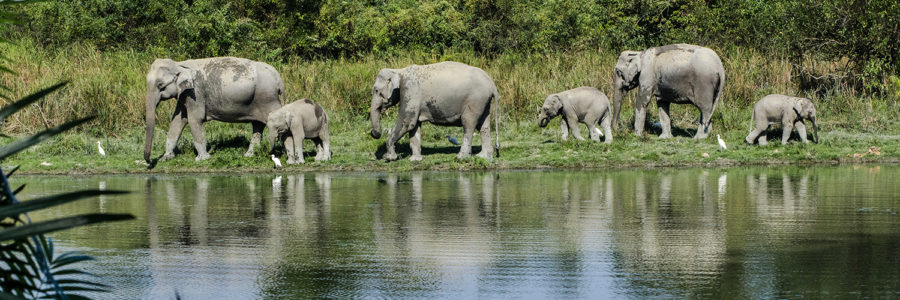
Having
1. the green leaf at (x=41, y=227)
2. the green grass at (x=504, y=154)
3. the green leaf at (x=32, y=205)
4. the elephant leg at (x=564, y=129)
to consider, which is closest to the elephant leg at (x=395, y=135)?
the green grass at (x=504, y=154)

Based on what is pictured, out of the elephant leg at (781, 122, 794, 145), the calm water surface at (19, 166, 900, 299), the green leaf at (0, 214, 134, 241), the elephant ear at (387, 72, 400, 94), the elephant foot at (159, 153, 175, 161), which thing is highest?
the elephant ear at (387, 72, 400, 94)

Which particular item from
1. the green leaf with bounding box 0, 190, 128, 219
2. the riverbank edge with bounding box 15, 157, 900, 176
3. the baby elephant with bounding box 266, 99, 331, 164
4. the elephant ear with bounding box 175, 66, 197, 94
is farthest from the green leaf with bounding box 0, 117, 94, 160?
the elephant ear with bounding box 175, 66, 197, 94

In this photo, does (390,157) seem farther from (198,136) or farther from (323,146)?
(198,136)

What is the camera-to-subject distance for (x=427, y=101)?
1780 centimetres

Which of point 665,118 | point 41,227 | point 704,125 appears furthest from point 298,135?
point 41,227

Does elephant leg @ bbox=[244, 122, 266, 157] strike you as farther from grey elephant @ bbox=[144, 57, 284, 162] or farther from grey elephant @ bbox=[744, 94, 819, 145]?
grey elephant @ bbox=[744, 94, 819, 145]

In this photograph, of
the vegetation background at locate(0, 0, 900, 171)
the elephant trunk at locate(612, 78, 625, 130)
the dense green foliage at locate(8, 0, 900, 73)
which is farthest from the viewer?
the dense green foliage at locate(8, 0, 900, 73)

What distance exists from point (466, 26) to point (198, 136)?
57.0ft

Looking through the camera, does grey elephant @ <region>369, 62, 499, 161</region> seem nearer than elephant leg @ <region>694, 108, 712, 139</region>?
Yes

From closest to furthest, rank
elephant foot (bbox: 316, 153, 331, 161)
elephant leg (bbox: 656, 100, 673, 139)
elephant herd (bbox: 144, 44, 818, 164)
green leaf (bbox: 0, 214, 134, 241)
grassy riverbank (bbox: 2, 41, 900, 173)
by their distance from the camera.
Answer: green leaf (bbox: 0, 214, 134, 241)
elephant herd (bbox: 144, 44, 818, 164)
grassy riverbank (bbox: 2, 41, 900, 173)
elephant foot (bbox: 316, 153, 331, 161)
elephant leg (bbox: 656, 100, 673, 139)

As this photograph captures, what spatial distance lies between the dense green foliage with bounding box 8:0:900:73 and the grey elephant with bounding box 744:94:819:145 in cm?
464

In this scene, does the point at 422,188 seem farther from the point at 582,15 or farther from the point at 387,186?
the point at 582,15

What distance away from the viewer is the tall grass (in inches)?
853

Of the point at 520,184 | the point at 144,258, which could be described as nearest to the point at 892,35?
the point at 520,184
